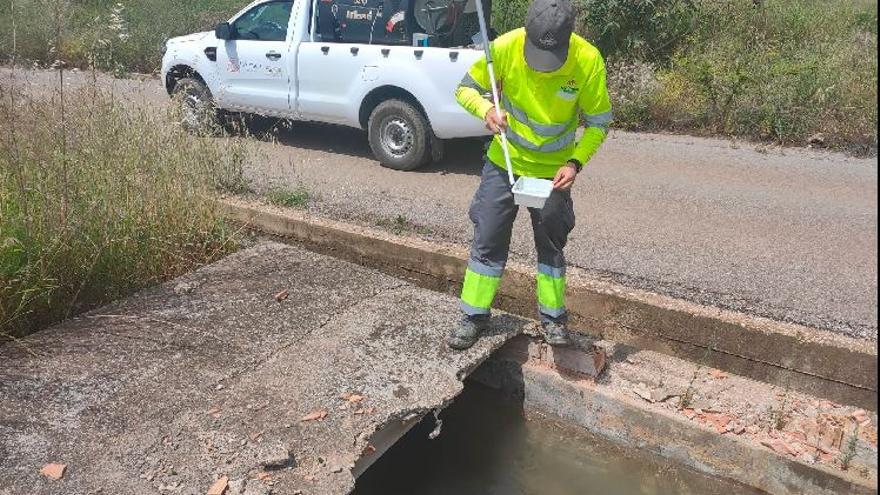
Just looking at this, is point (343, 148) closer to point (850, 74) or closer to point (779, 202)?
point (779, 202)

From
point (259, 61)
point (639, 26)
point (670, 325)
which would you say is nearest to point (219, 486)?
point (670, 325)

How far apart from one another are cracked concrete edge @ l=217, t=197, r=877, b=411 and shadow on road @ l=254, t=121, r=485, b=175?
2.33 meters

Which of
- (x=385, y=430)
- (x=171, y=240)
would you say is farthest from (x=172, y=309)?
(x=385, y=430)

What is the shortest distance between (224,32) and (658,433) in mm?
6404

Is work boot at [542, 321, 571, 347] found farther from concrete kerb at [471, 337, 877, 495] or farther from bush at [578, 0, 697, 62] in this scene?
bush at [578, 0, 697, 62]

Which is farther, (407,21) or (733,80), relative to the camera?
(733,80)

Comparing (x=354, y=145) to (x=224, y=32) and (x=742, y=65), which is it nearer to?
(x=224, y=32)

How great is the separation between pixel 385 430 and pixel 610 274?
81.4 inches

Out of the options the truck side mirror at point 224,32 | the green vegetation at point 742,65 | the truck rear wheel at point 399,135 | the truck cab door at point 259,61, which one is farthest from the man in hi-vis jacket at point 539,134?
the truck side mirror at point 224,32

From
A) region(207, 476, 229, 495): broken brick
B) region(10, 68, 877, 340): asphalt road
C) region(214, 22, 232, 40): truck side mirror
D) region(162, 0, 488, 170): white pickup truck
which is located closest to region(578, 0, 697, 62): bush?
region(10, 68, 877, 340): asphalt road

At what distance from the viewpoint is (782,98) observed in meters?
7.89

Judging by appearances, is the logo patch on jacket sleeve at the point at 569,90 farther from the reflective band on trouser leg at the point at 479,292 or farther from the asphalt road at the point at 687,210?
the asphalt road at the point at 687,210

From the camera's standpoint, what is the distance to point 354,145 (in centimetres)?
829

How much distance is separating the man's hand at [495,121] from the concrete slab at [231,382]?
1.23m
